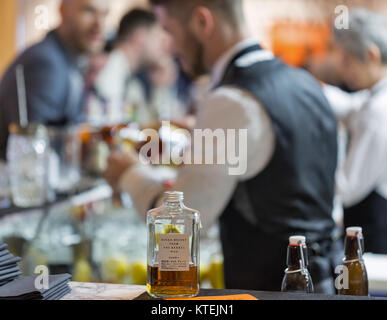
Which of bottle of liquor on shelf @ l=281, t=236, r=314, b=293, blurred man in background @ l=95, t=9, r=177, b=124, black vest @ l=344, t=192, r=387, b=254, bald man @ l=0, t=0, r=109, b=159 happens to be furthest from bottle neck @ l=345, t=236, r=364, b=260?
blurred man in background @ l=95, t=9, r=177, b=124

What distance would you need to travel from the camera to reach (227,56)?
2.31 metres

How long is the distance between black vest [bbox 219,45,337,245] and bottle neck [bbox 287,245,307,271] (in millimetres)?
813

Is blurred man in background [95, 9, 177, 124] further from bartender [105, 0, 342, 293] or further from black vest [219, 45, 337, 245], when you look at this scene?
black vest [219, 45, 337, 245]

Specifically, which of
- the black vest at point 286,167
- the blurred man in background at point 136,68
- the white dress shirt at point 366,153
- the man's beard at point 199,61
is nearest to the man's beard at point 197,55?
the man's beard at point 199,61

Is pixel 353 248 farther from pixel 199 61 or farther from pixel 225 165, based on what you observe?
pixel 199 61

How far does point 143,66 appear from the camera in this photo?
17.2 feet

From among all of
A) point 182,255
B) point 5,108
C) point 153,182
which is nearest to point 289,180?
point 153,182

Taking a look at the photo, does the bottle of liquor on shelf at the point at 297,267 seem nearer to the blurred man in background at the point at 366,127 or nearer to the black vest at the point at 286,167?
the black vest at the point at 286,167

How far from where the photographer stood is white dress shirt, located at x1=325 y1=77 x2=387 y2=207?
287 cm

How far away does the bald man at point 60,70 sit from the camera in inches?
174

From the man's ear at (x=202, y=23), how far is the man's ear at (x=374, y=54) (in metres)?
1.08

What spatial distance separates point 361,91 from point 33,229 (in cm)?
178

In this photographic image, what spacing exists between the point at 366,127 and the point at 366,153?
0.11m
